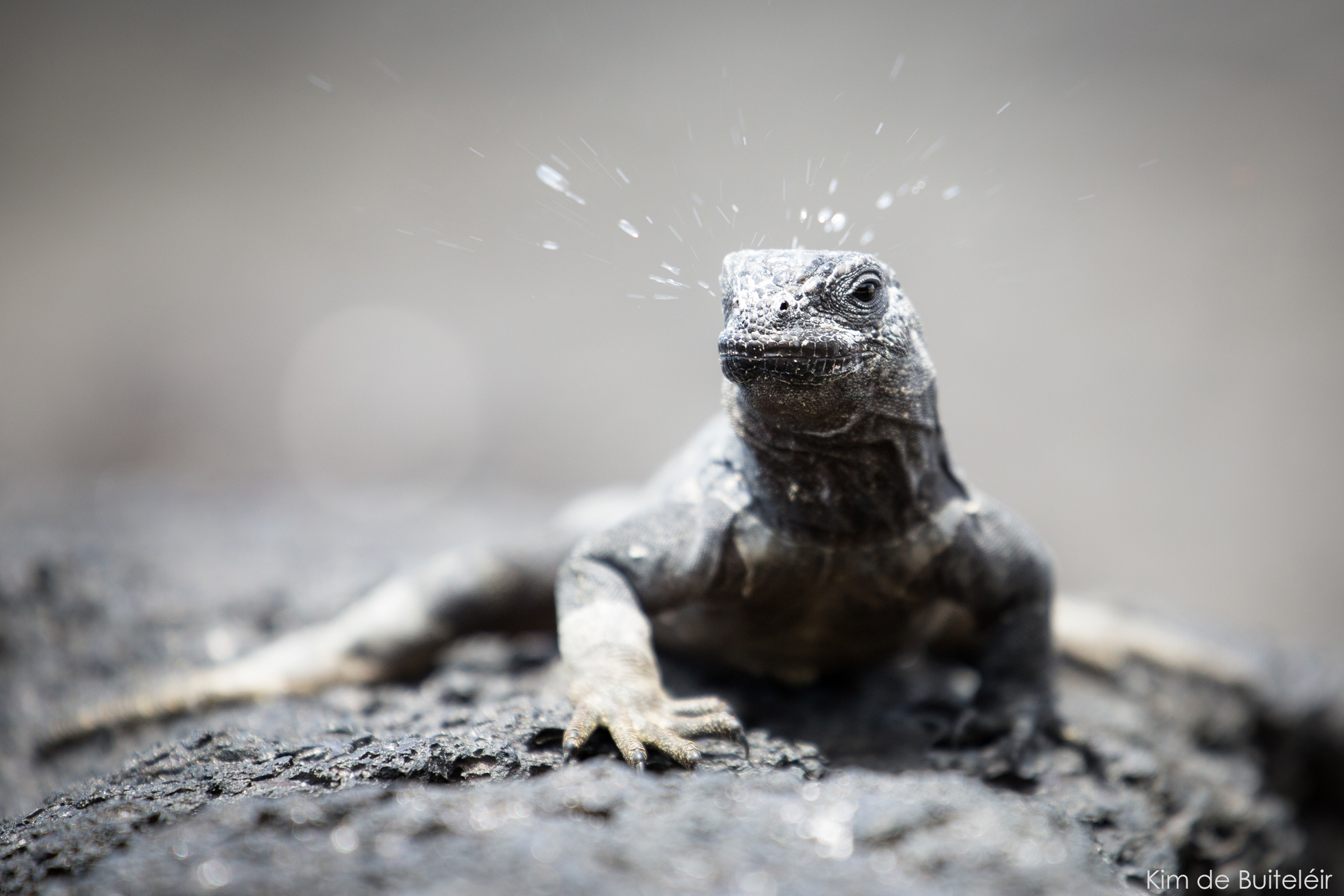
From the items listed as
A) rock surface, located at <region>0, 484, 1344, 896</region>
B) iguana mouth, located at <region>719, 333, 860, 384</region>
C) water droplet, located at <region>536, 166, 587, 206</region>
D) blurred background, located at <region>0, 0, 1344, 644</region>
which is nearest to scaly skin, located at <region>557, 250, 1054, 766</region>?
iguana mouth, located at <region>719, 333, 860, 384</region>

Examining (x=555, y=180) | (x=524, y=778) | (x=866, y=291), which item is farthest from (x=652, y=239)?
(x=524, y=778)

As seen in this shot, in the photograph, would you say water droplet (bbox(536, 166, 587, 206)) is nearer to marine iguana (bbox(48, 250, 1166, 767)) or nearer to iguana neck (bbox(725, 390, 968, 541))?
marine iguana (bbox(48, 250, 1166, 767))

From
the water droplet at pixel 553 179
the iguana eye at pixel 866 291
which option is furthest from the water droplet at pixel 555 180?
the iguana eye at pixel 866 291

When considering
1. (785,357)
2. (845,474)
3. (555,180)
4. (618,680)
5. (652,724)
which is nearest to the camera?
(785,357)

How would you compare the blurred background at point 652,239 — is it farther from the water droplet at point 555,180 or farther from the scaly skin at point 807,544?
the scaly skin at point 807,544

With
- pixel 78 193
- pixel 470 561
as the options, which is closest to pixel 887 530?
pixel 470 561

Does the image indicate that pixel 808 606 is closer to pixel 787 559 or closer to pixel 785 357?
pixel 787 559
